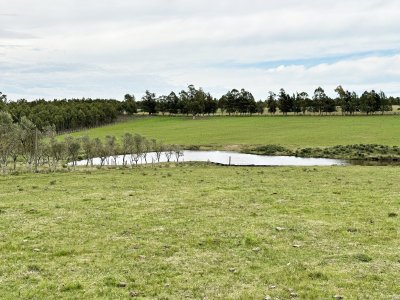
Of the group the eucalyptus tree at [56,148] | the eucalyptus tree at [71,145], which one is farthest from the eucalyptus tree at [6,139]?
the eucalyptus tree at [71,145]

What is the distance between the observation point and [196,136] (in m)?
148

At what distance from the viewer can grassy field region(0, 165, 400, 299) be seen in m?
13.0

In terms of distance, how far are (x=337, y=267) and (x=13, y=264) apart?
1156 cm

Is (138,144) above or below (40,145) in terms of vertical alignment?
below

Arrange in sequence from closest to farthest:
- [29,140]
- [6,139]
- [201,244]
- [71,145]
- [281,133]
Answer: [201,244] < [6,139] < [29,140] < [71,145] < [281,133]

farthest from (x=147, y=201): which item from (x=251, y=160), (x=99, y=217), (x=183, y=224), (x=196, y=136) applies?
(x=196, y=136)

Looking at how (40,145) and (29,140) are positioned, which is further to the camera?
(40,145)

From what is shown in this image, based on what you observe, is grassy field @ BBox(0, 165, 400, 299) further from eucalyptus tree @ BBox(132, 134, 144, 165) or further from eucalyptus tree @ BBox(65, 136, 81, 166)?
eucalyptus tree @ BBox(132, 134, 144, 165)

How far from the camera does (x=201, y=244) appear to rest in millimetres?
17797

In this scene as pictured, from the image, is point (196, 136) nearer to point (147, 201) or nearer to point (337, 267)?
point (147, 201)

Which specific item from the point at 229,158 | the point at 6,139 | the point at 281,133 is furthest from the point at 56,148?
the point at 281,133

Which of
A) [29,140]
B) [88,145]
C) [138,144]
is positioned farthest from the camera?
[138,144]

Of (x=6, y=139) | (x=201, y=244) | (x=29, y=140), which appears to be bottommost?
(x=201, y=244)

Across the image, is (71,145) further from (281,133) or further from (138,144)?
(281,133)
